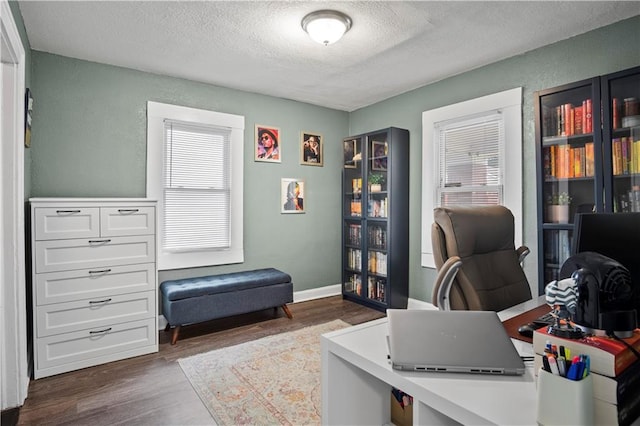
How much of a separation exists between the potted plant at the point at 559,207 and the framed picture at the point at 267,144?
2.88 meters

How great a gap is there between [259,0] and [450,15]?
4.35ft

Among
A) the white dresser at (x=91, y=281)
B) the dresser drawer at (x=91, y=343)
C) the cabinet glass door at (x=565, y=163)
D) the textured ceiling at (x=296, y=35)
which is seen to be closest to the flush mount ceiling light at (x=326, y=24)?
the textured ceiling at (x=296, y=35)

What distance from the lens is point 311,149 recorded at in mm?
4633

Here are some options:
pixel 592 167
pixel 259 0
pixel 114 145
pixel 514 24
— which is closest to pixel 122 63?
pixel 114 145

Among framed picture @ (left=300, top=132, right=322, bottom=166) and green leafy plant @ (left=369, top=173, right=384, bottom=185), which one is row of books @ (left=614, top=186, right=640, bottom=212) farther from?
framed picture @ (left=300, top=132, right=322, bottom=166)

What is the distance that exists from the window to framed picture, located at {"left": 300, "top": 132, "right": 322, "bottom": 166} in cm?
84

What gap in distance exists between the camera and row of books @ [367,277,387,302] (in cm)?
415

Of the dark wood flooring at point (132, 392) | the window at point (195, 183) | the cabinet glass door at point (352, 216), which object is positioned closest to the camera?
the dark wood flooring at point (132, 392)

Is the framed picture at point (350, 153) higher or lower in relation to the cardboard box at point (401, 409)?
higher

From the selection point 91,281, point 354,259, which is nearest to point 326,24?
point 91,281

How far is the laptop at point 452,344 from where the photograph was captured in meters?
0.89

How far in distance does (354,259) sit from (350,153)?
54.7 inches

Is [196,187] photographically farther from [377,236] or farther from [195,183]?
[377,236]

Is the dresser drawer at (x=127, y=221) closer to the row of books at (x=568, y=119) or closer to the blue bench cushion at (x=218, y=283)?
the blue bench cushion at (x=218, y=283)
